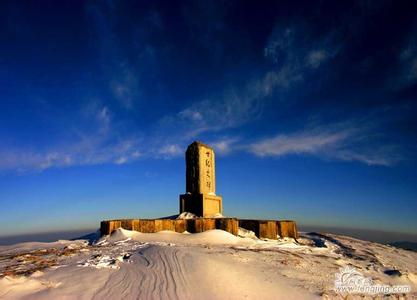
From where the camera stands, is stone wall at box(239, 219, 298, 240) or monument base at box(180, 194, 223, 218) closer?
stone wall at box(239, 219, 298, 240)

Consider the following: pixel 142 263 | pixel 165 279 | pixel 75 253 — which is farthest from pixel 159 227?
pixel 165 279

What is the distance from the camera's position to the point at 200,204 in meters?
13.8

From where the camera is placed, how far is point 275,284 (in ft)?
18.1

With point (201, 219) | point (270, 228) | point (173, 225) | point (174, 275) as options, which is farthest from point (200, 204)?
point (174, 275)

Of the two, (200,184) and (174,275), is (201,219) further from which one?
(174,275)

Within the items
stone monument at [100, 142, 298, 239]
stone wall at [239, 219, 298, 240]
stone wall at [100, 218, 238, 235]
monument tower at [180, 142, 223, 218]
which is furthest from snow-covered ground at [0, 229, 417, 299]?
monument tower at [180, 142, 223, 218]

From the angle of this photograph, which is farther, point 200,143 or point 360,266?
point 200,143

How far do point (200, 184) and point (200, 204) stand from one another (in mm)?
974

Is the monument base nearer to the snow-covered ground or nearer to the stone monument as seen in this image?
the stone monument

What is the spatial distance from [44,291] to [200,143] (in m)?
10.7

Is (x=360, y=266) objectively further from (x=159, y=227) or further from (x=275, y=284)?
(x=159, y=227)

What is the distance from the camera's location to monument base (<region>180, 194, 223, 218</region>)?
13734 millimetres

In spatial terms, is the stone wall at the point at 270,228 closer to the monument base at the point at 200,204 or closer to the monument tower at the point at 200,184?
the monument base at the point at 200,204

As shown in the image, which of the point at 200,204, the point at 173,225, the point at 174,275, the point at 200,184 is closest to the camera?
the point at 174,275
